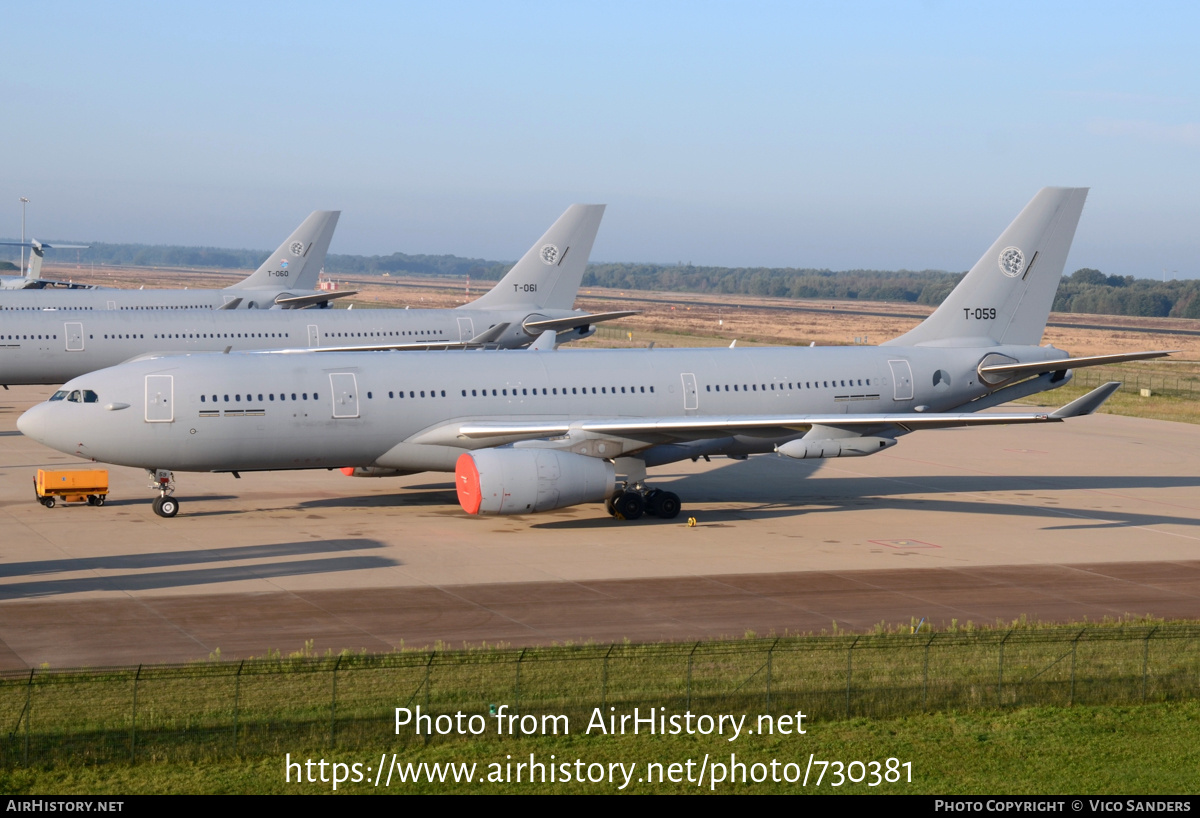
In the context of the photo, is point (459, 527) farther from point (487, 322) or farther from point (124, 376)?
point (487, 322)

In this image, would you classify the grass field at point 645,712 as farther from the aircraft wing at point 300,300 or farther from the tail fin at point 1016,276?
the aircraft wing at point 300,300

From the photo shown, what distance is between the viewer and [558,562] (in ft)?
102

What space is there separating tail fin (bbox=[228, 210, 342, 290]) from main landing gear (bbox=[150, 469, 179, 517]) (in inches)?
2227

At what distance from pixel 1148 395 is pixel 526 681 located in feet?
216

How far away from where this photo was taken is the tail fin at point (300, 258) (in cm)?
9144

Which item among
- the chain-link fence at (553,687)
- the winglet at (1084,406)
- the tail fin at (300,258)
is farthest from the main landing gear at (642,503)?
the tail fin at (300,258)

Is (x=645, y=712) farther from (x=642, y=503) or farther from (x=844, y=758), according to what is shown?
(x=642, y=503)

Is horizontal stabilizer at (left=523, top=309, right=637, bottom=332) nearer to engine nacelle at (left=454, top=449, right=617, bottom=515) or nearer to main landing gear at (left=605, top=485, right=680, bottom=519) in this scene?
main landing gear at (left=605, top=485, right=680, bottom=519)

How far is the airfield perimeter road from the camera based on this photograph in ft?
81.6

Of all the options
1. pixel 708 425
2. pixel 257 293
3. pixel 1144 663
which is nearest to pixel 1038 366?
pixel 708 425

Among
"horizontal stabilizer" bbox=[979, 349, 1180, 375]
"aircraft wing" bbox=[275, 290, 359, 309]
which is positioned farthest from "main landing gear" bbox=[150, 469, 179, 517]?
"aircraft wing" bbox=[275, 290, 359, 309]

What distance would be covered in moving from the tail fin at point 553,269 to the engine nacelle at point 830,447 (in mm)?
32070

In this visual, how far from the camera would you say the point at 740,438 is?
38.7 m

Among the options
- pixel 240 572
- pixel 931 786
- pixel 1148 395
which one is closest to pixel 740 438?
pixel 240 572
